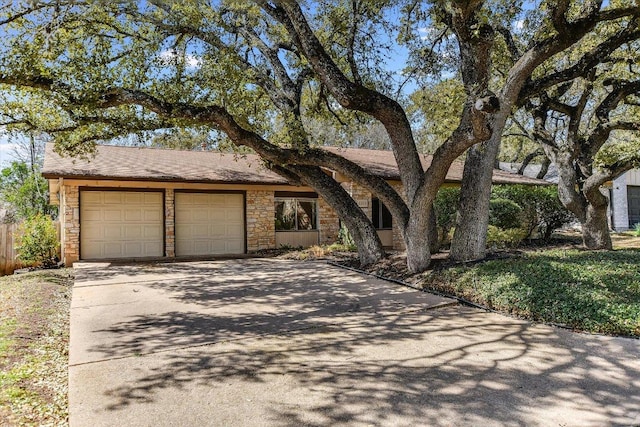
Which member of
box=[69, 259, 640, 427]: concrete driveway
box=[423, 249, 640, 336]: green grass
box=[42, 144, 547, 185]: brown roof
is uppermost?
box=[42, 144, 547, 185]: brown roof

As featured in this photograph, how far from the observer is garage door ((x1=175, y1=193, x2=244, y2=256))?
13.9 m

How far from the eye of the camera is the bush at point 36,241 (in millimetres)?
11320

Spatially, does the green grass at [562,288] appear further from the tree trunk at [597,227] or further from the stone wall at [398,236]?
the stone wall at [398,236]

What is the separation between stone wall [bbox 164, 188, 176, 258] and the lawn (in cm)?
550

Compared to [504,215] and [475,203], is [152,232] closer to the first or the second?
[475,203]

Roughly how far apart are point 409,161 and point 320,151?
1871mm

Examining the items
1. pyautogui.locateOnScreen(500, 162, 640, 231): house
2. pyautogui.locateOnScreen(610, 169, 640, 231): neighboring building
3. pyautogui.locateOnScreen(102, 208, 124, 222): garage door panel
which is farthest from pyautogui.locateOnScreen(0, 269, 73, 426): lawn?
pyautogui.locateOnScreen(610, 169, 640, 231): neighboring building

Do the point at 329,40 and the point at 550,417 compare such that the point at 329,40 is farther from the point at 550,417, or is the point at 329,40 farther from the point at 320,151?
the point at 550,417

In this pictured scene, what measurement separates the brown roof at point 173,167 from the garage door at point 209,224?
37.6 inches

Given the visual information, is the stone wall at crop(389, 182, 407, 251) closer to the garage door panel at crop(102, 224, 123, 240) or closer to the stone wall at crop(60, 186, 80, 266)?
the garage door panel at crop(102, 224, 123, 240)

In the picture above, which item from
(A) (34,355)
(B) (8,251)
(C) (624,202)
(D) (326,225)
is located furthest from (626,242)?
(B) (8,251)

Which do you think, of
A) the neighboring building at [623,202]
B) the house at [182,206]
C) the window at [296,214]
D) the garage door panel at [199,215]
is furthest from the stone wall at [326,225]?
the neighboring building at [623,202]

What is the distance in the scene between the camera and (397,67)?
10.6 metres

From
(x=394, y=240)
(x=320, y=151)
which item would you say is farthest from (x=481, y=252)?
(x=394, y=240)
